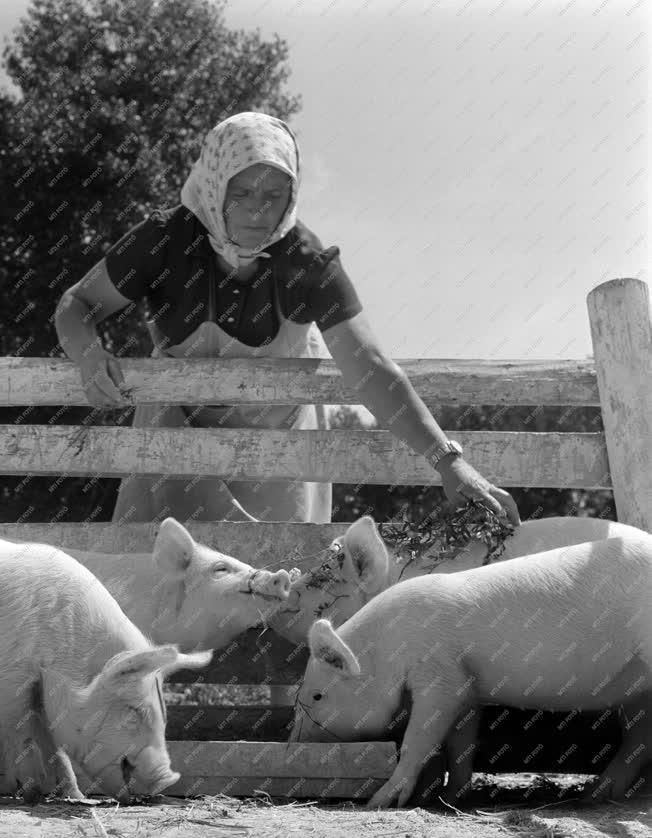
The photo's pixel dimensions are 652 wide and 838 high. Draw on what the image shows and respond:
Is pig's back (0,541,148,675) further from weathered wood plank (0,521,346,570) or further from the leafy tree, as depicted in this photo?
the leafy tree

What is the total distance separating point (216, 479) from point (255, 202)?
1.43 metres

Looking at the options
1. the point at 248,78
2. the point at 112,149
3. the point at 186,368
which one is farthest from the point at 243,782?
the point at 248,78

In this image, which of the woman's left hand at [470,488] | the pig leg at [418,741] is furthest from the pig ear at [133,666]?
the woman's left hand at [470,488]

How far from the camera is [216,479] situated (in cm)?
603

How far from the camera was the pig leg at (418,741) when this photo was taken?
402cm

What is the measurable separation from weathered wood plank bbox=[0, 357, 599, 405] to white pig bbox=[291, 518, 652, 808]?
4.94 ft

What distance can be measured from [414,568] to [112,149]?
1182cm

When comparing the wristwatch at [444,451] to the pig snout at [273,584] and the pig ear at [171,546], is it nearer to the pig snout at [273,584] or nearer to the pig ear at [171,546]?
the pig snout at [273,584]

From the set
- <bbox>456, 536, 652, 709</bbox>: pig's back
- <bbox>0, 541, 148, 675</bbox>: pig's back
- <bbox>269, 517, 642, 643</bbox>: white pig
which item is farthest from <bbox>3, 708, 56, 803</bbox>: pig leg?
<bbox>456, 536, 652, 709</bbox>: pig's back

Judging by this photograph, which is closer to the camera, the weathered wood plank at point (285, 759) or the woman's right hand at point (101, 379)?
the weathered wood plank at point (285, 759)

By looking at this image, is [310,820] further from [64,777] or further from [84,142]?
[84,142]

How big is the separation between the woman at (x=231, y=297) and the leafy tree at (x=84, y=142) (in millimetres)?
9075

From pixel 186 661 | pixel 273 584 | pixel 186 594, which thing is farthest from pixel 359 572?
pixel 186 661

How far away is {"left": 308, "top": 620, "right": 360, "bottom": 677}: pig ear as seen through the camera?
13.9ft
